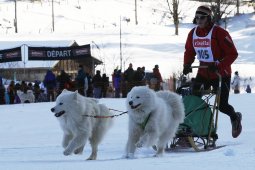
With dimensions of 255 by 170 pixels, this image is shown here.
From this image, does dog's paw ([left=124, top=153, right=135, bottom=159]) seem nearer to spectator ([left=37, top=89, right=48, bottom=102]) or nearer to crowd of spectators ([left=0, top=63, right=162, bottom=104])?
crowd of spectators ([left=0, top=63, right=162, bottom=104])

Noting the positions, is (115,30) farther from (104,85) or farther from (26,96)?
(26,96)

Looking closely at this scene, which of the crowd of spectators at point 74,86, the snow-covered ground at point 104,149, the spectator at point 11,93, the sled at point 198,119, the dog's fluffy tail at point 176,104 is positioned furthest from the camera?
the spectator at point 11,93

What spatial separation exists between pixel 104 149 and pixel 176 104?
1.64 meters

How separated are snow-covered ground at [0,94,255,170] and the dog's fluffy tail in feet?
1.30

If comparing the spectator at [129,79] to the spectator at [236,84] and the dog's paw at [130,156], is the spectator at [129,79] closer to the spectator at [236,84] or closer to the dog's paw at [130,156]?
the spectator at [236,84]

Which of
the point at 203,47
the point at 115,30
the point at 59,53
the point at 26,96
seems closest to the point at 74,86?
the point at 26,96

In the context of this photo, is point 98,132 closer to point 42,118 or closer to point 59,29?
point 42,118

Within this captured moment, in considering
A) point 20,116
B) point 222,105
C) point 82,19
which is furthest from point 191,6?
point 222,105

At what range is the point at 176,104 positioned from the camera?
6.18 m

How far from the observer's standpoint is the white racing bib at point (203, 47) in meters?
6.36

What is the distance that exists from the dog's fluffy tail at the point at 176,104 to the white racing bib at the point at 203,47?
61cm

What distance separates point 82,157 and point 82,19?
44.0m

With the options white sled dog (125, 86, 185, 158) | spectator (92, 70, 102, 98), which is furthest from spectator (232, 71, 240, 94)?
white sled dog (125, 86, 185, 158)

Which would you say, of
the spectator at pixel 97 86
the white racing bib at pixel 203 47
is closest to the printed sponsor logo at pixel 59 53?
the spectator at pixel 97 86
